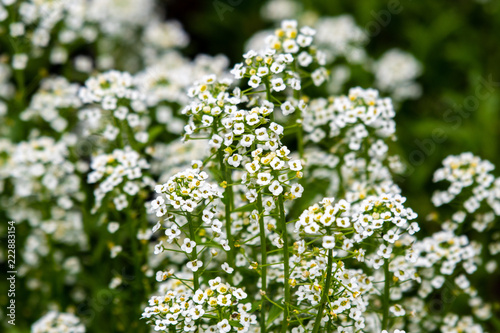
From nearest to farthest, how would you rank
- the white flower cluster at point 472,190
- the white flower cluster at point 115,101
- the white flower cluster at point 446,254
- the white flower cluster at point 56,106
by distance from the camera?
the white flower cluster at point 446,254, the white flower cluster at point 472,190, the white flower cluster at point 115,101, the white flower cluster at point 56,106

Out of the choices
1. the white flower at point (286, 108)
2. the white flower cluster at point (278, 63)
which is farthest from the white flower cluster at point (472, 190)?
the white flower at point (286, 108)

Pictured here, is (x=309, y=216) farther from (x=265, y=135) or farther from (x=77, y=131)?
(x=77, y=131)

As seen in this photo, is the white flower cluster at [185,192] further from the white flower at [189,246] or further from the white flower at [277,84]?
the white flower at [277,84]

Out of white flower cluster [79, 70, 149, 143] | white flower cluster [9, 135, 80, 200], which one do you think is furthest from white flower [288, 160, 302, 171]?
white flower cluster [9, 135, 80, 200]

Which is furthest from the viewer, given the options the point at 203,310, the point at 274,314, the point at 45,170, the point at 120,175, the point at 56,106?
the point at 56,106

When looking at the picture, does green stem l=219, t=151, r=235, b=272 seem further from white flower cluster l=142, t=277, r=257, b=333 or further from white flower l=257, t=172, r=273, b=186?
white flower l=257, t=172, r=273, b=186

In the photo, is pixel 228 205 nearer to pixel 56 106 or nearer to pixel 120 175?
pixel 120 175

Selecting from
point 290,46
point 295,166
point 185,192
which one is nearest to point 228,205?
point 185,192
